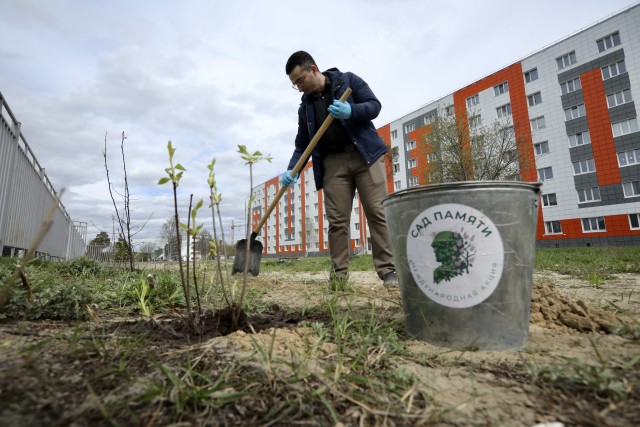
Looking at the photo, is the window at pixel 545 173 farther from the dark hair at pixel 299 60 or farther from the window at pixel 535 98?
the dark hair at pixel 299 60

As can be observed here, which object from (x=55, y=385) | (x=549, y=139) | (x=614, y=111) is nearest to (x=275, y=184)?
(x=549, y=139)

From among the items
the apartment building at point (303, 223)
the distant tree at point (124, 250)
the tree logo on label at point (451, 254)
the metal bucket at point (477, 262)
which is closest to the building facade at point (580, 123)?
the apartment building at point (303, 223)

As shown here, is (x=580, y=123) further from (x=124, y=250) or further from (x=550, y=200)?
(x=124, y=250)

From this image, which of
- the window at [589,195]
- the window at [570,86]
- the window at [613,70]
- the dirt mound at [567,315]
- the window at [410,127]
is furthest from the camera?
the window at [410,127]

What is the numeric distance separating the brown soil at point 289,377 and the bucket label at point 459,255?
23 centimetres

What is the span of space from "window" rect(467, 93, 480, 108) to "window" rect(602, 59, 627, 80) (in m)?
7.36

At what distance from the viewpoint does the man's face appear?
10.0ft

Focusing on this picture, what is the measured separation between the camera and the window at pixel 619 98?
63.4ft

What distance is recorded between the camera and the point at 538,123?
22.6 metres

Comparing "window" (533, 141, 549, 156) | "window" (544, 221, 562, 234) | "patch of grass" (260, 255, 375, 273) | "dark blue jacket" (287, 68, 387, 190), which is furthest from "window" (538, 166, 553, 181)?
"dark blue jacket" (287, 68, 387, 190)

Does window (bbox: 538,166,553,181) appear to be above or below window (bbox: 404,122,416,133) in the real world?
below

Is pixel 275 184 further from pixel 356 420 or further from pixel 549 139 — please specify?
pixel 356 420

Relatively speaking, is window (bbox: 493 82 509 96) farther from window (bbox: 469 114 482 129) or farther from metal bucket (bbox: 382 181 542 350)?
metal bucket (bbox: 382 181 542 350)

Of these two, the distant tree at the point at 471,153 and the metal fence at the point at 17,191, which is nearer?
the metal fence at the point at 17,191
